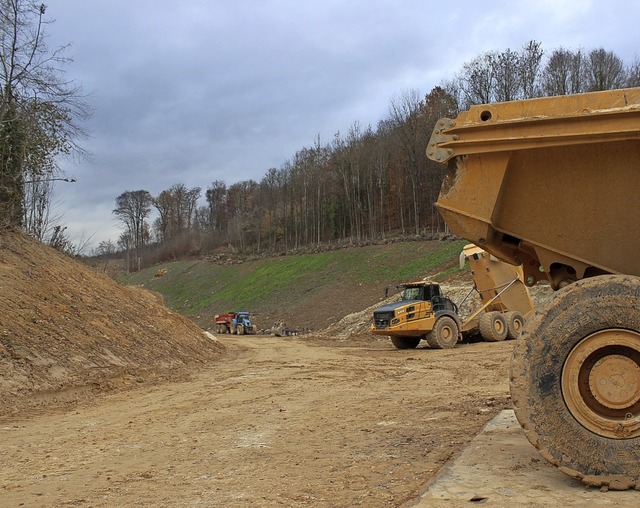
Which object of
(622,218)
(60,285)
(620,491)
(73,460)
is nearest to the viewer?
(620,491)

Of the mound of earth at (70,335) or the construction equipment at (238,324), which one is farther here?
the construction equipment at (238,324)

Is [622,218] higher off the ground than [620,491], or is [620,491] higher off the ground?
[622,218]

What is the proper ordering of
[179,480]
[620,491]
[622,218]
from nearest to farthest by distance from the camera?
[620,491] → [622,218] → [179,480]

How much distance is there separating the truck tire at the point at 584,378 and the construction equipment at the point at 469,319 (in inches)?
601

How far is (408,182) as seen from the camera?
58.2 meters

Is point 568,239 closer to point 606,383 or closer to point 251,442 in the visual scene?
point 606,383

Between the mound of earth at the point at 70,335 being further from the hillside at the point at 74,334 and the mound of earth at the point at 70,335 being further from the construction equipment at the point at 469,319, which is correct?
the construction equipment at the point at 469,319

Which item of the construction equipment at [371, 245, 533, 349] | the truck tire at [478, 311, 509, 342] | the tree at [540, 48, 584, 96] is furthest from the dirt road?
the tree at [540, 48, 584, 96]

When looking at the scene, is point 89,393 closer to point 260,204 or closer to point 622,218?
point 622,218

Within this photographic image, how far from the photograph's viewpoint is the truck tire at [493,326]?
1994 centimetres

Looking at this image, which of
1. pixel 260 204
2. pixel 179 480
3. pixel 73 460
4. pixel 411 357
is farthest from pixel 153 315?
pixel 260 204

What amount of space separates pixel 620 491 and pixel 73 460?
15.9ft

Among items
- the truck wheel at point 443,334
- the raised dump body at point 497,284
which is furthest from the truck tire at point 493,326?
the truck wheel at point 443,334

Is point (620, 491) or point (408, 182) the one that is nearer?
point (620, 491)
